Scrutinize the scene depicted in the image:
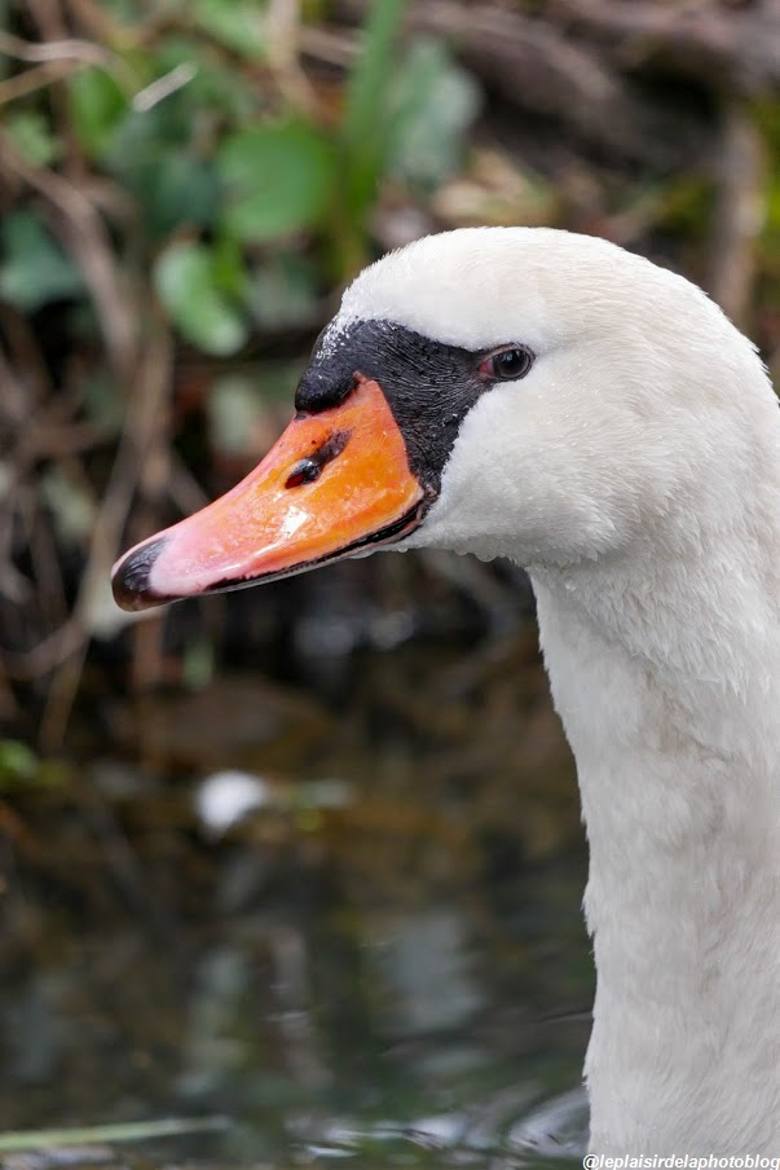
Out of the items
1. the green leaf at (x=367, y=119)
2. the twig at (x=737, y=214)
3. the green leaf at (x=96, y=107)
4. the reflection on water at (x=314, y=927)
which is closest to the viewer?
the reflection on water at (x=314, y=927)

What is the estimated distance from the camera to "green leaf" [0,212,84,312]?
5.71 m

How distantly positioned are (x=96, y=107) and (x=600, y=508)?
334 centimetres

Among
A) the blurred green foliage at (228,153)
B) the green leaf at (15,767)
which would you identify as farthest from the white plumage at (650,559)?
the blurred green foliage at (228,153)

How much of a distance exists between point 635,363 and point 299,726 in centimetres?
315

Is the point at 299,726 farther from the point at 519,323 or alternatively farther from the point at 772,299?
the point at 519,323

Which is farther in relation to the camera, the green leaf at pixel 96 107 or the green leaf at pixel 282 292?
the green leaf at pixel 282 292

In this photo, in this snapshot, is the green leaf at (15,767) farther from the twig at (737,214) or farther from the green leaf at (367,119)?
the twig at (737,214)

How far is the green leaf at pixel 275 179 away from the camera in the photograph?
5.77 meters

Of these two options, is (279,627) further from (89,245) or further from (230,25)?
(230,25)

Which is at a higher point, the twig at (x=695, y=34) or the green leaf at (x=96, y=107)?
the green leaf at (x=96, y=107)

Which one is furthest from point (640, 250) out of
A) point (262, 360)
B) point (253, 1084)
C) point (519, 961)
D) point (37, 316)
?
point (253, 1084)

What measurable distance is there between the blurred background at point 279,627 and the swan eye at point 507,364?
4.93 ft

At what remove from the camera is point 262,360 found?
6113mm

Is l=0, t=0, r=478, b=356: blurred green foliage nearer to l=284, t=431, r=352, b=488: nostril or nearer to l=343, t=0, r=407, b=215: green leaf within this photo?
l=343, t=0, r=407, b=215: green leaf
